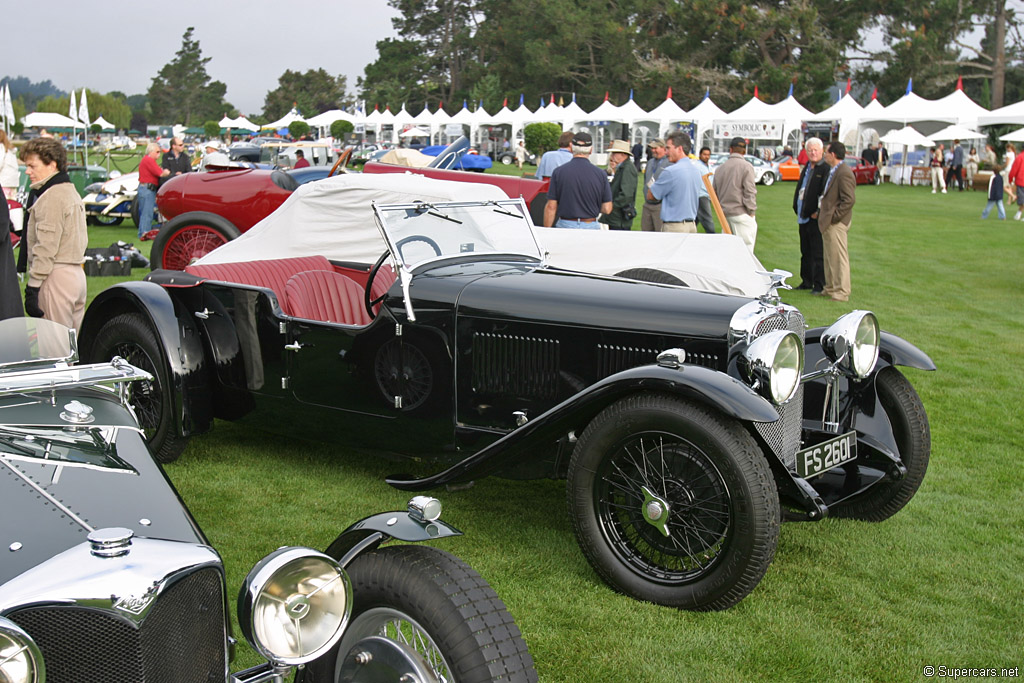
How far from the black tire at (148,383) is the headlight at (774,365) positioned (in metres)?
3.15

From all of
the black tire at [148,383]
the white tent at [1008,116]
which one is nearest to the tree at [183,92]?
the white tent at [1008,116]

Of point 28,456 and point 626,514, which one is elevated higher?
point 28,456

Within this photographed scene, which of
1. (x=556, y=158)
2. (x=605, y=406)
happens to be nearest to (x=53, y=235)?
(x=605, y=406)

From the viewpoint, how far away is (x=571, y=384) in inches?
163

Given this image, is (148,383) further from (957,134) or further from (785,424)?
(957,134)

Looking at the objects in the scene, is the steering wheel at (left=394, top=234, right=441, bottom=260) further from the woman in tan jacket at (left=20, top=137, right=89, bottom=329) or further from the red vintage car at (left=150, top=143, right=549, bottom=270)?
the red vintage car at (left=150, top=143, right=549, bottom=270)

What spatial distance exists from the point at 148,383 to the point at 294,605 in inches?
135

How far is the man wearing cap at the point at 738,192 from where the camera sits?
1041 centimetres

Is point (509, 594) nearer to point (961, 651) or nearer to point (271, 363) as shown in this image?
point (961, 651)

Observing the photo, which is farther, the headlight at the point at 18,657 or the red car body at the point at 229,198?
the red car body at the point at 229,198

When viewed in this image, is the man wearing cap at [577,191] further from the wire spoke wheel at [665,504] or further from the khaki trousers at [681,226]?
A: the wire spoke wheel at [665,504]

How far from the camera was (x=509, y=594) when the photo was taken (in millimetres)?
3670

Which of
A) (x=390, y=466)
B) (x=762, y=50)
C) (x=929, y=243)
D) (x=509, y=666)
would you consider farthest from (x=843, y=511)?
(x=762, y=50)

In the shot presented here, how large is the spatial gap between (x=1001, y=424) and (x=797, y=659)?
3630mm
